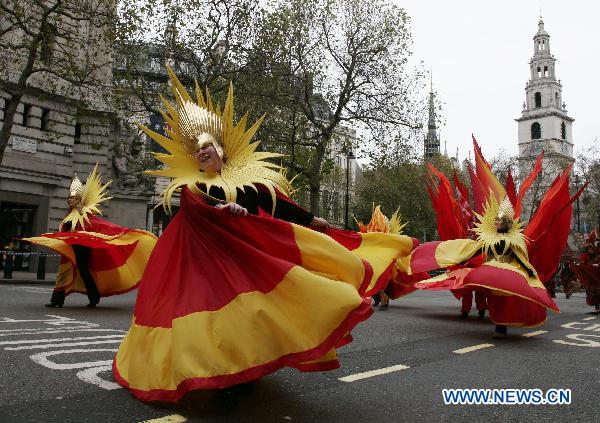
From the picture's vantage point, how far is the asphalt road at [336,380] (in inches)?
131

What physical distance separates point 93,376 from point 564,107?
4248 inches

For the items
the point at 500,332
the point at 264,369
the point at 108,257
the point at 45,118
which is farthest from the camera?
the point at 45,118

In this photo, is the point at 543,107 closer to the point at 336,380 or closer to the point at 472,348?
the point at 472,348

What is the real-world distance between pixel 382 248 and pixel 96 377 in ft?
8.30

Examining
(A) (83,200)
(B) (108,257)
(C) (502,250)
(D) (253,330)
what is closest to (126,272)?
(B) (108,257)

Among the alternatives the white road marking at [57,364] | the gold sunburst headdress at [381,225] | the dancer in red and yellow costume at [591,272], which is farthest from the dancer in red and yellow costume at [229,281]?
the dancer in red and yellow costume at [591,272]

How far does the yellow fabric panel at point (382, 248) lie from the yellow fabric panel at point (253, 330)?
1.06 metres

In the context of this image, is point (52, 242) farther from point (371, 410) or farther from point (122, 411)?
point (371, 410)

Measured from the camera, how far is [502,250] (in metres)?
7.93

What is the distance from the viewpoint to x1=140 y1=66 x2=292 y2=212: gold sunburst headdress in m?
3.87

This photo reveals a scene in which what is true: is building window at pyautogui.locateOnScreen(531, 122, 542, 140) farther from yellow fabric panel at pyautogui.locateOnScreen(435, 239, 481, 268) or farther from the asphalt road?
the asphalt road

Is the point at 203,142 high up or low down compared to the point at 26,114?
down

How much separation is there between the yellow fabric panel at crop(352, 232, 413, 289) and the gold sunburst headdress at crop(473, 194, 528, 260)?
3.97 m

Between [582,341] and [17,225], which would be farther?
[17,225]
